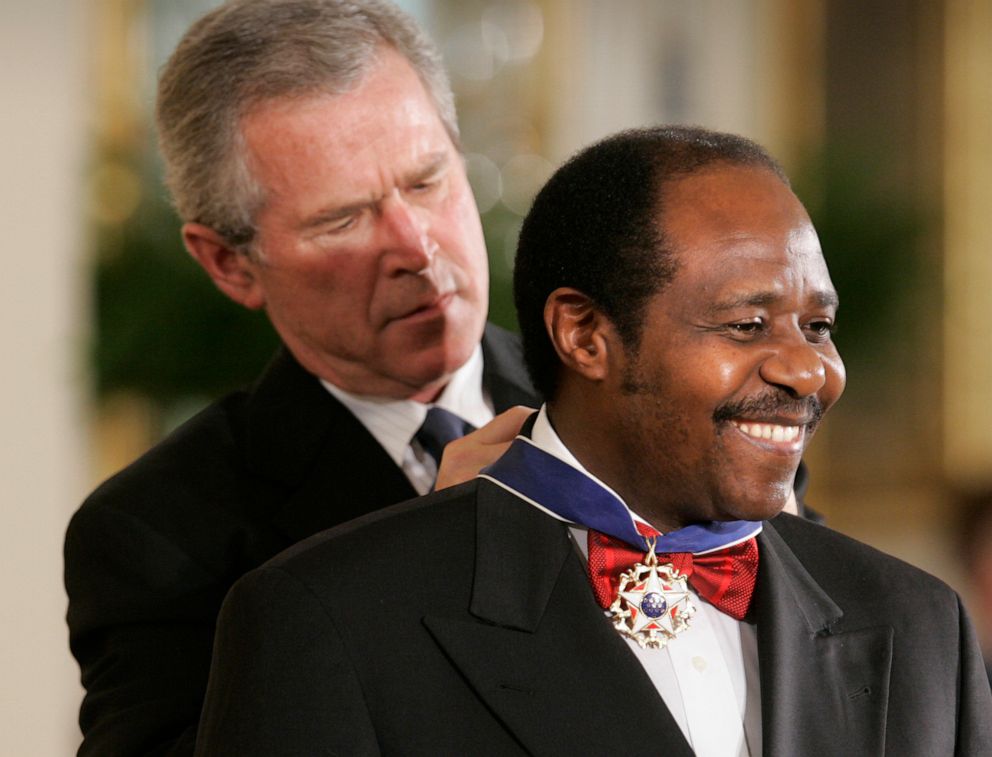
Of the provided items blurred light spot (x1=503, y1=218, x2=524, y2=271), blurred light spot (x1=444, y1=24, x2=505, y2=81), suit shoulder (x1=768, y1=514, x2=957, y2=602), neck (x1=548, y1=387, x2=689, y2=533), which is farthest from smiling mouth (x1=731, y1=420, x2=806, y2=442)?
blurred light spot (x1=444, y1=24, x2=505, y2=81)

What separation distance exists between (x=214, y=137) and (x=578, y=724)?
3.13 feet

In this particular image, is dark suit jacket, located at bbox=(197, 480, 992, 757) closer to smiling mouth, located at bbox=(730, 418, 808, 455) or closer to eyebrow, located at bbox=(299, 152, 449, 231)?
smiling mouth, located at bbox=(730, 418, 808, 455)

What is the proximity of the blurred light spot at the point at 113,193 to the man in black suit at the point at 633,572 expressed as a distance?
3241 millimetres

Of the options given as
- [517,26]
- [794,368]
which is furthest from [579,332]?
[517,26]

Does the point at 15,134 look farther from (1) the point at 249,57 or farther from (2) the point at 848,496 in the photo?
(2) the point at 848,496

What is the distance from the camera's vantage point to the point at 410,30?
2061 millimetres

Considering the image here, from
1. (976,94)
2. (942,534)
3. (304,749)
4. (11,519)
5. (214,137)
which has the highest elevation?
(214,137)

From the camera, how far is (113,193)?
4621 millimetres

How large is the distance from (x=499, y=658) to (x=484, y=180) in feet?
12.4

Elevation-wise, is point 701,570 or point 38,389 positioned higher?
point 701,570

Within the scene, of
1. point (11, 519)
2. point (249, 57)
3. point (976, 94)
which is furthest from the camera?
point (976, 94)

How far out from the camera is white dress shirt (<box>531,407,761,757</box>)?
1401mm

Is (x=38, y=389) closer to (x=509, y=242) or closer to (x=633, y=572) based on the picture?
(x=509, y=242)

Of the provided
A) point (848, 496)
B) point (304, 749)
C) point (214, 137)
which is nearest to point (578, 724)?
point (304, 749)
